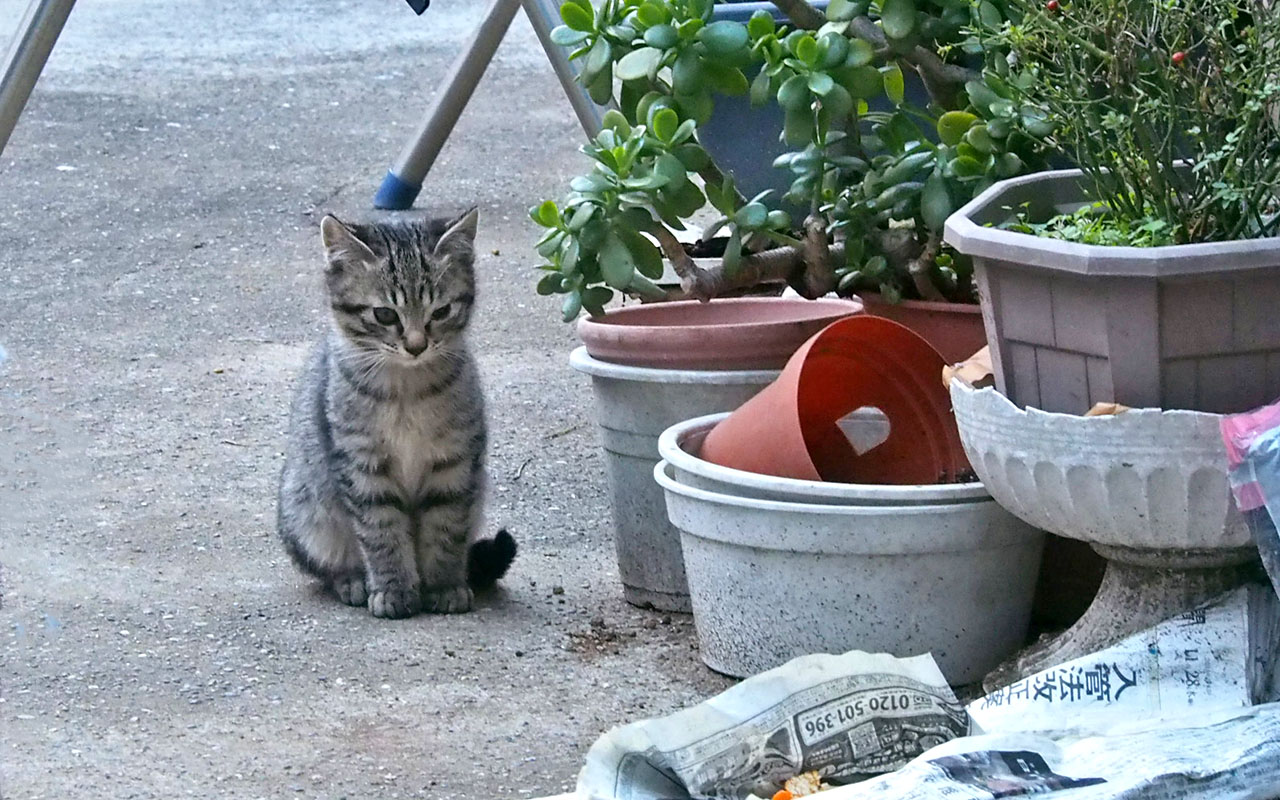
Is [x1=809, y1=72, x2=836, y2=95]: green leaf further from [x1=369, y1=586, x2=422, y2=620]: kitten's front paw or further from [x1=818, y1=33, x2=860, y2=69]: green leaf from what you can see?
[x1=369, y1=586, x2=422, y2=620]: kitten's front paw

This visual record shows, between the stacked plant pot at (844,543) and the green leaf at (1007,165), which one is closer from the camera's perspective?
the stacked plant pot at (844,543)

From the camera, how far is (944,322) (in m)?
2.98

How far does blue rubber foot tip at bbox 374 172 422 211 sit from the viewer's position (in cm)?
597

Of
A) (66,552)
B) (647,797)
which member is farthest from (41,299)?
(647,797)

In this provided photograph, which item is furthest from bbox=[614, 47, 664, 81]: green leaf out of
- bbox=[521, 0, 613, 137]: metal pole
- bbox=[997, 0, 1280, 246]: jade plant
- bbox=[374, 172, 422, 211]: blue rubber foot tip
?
bbox=[374, 172, 422, 211]: blue rubber foot tip

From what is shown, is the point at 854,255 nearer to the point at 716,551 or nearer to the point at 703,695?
the point at 716,551

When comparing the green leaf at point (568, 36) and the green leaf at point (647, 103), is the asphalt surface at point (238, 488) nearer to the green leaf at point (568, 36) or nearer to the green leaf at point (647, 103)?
the green leaf at point (647, 103)

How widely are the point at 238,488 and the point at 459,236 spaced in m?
1.00

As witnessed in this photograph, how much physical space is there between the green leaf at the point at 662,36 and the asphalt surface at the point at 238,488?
40.7 inches

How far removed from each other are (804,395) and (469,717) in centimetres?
81

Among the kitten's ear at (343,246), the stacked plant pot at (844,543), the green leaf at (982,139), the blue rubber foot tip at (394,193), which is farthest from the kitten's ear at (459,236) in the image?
the blue rubber foot tip at (394,193)

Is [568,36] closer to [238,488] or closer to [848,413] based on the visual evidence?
[848,413]

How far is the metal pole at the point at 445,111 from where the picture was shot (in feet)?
18.0

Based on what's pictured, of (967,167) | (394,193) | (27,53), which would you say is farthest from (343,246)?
(394,193)
